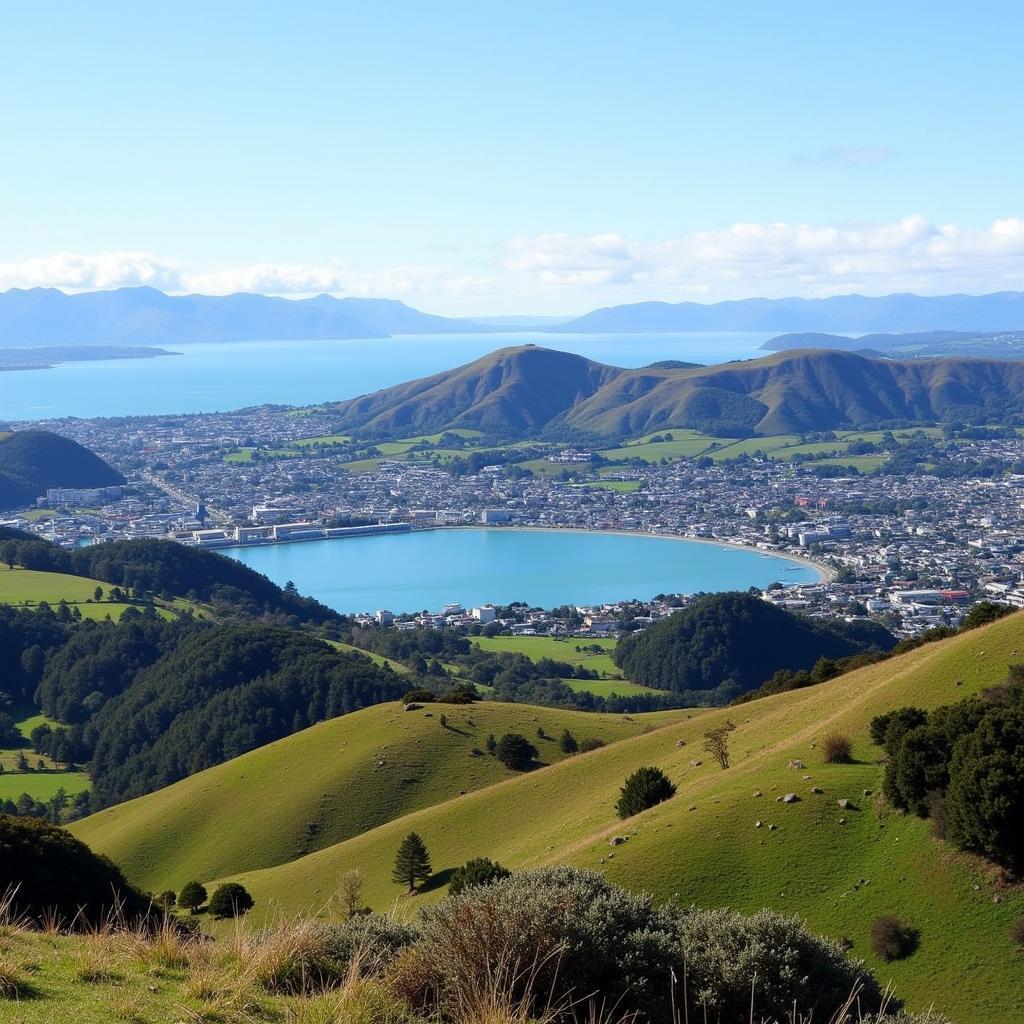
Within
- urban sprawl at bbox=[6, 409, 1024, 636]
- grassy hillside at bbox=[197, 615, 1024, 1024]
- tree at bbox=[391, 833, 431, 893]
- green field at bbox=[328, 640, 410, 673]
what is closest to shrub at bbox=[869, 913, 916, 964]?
grassy hillside at bbox=[197, 615, 1024, 1024]

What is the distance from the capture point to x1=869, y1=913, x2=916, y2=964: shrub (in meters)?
15.9

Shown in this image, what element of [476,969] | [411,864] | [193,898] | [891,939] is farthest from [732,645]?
[476,969]

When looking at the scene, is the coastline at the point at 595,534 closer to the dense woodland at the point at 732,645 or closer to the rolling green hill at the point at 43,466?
the dense woodland at the point at 732,645

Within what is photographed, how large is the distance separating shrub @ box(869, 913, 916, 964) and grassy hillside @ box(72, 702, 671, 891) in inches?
674

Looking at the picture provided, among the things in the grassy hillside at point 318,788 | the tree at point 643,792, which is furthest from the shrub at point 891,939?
the grassy hillside at point 318,788

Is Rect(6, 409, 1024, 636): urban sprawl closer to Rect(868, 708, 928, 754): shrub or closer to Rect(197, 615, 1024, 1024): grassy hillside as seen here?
Rect(197, 615, 1024, 1024): grassy hillside

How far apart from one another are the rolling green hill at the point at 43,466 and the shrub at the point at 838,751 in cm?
15898

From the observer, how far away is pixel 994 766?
16984mm

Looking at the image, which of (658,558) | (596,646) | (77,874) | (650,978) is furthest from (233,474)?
(650,978)

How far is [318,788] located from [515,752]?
564 cm

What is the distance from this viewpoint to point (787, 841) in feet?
60.6

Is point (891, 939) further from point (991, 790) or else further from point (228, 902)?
point (228, 902)

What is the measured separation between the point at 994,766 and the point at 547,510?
132218 millimetres

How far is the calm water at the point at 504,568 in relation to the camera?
105688 millimetres
